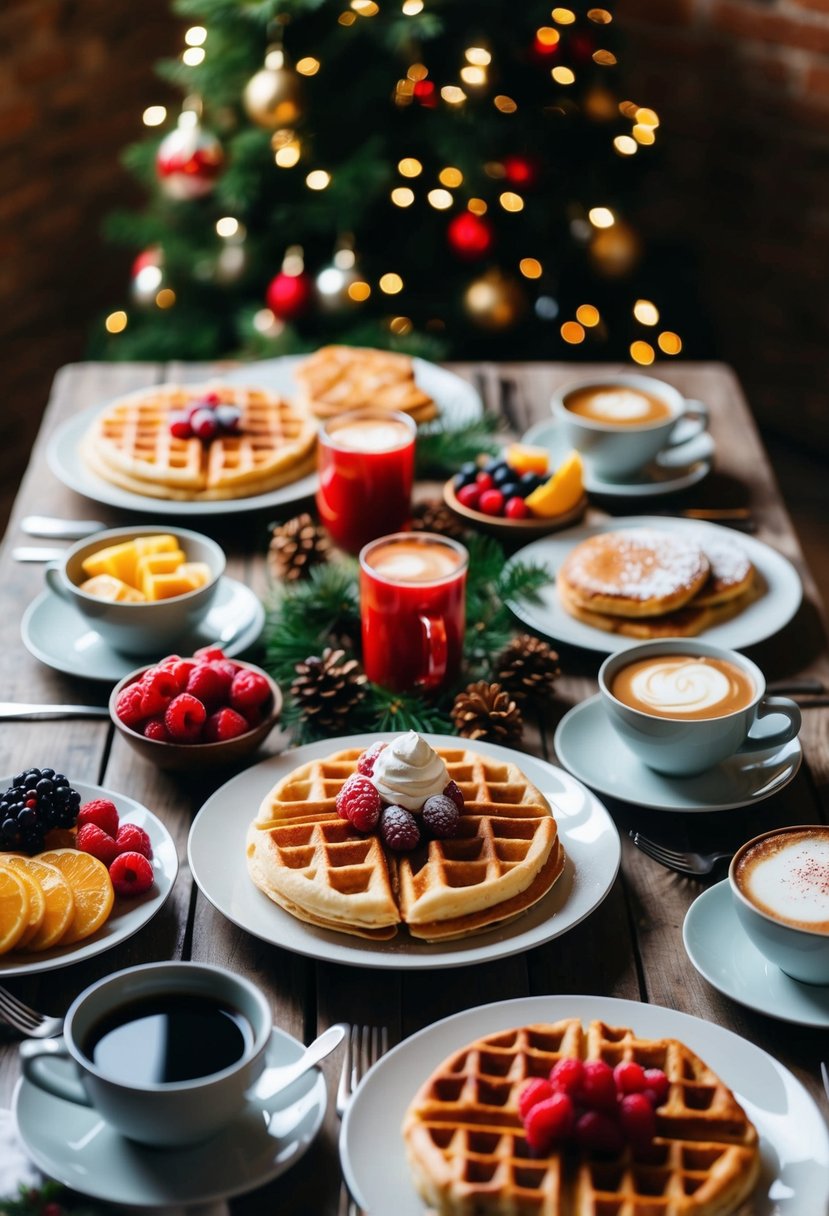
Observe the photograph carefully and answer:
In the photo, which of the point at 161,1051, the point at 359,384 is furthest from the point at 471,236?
the point at 161,1051

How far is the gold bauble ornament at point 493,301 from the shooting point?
3510 mm

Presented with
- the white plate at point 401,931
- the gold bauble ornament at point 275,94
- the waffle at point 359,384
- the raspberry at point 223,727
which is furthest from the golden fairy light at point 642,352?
the raspberry at point 223,727

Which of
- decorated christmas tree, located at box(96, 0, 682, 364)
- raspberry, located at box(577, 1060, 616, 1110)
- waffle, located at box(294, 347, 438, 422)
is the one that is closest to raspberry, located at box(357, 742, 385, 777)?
raspberry, located at box(577, 1060, 616, 1110)

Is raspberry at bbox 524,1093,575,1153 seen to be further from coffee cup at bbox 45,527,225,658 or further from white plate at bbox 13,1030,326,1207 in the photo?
coffee cup at bbox 45,527,225,658

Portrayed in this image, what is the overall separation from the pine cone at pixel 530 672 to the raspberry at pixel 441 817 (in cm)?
37

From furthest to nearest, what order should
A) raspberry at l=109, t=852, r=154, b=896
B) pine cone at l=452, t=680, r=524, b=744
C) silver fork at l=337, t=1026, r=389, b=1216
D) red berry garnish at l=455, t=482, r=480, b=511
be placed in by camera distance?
1. red berry garnish at l=455, t=482, r=480, b=511
2. pine cone at l=452, t=680, r=524, b=744
3. raspberry at l=109, t=852, r=154, b=896
4. silver fork at l=337, t=1026, r=389, b=1216

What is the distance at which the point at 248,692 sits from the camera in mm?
1566

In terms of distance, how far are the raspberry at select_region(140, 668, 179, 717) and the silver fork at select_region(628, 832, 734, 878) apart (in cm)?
58

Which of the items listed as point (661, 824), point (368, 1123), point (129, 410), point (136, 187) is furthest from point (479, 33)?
point (368, 1123)

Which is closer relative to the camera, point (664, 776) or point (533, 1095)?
point (533, 1095)

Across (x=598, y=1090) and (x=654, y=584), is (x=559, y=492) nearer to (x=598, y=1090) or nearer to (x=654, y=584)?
(x=654, y=584)

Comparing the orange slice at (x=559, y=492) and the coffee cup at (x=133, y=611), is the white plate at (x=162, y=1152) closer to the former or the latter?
the coffee cup at (x=133, y=611)

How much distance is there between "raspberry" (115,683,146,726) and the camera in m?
1.55

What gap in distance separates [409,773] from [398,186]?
2606mm
